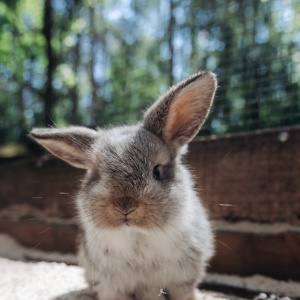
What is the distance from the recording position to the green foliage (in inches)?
140

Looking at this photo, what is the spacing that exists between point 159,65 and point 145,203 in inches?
100.0

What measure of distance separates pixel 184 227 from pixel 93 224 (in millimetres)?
461

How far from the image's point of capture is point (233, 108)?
3725 millimetres

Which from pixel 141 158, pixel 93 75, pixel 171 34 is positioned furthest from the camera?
pixel 93 75

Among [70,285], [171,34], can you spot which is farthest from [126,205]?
[171,34]

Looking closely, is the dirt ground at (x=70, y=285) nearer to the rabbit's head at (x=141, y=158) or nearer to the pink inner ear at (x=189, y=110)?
the rabbit's head at (x=141, y=158)

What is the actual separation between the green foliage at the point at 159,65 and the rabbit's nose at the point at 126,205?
1.41 m

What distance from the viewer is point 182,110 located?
2.36 m

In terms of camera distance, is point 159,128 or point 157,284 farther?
point 159,128

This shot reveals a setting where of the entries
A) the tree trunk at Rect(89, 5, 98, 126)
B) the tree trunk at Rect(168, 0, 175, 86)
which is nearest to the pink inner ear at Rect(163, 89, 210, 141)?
the tree trunk at Rect(168, 0, 175, 86)

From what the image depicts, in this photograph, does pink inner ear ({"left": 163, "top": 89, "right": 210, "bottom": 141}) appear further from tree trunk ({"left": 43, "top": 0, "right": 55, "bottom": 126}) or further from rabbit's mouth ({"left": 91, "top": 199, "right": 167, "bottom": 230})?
tree trunk ({"left": 43, "top": 0, "right": 55, "bottom": 126})

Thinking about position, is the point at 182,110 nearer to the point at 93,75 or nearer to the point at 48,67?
the point at 93,75

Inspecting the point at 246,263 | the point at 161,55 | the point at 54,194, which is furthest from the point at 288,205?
the point at 54,194

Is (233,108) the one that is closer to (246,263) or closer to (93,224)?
(246,263)
